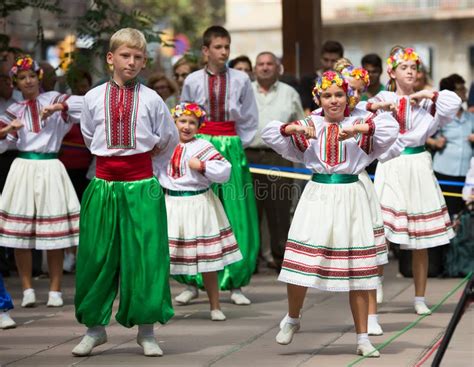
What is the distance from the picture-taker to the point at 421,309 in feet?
33.0

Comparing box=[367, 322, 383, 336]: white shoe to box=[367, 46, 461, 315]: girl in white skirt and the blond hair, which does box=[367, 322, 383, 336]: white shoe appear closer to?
box=[367, 46, 461, 315]: girl in white skirt

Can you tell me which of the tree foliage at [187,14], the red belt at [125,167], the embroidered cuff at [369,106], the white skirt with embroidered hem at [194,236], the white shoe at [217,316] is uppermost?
the tree foliage at [187,14]

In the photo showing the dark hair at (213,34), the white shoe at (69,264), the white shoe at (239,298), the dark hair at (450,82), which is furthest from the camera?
the white shoe at (69,264)

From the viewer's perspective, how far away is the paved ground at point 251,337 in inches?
323

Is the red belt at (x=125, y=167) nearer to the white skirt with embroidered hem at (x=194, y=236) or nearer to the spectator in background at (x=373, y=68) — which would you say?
the white skirt with embroidered hem at (x=194, y=236)

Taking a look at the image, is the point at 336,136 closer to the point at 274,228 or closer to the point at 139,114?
the point at 139,114

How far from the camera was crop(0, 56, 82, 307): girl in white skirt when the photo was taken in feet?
34.9

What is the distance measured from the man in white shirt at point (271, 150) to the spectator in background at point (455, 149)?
4.61 feet

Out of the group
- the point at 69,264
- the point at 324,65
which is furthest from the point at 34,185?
the point at 324,65

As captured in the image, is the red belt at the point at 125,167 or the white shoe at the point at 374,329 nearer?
the red belt at the point at 125,167

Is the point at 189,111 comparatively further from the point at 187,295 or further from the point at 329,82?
the point at 329,82

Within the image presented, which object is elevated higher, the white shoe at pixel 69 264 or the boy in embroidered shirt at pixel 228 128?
the boy in embroidered shirt at pixel 228 128

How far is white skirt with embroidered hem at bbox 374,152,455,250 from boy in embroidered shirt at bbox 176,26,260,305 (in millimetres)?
1398

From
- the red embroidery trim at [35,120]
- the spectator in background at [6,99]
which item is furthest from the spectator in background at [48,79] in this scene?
the red embroidery trim at [35,120]
